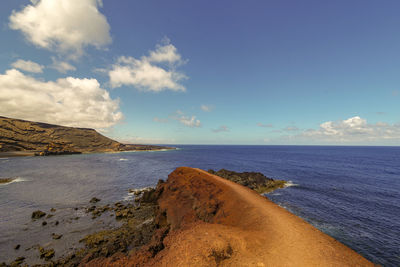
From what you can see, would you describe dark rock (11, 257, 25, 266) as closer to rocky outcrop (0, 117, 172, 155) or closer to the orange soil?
the orange soil

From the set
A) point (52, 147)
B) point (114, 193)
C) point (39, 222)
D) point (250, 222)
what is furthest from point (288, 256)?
point (52, 147)

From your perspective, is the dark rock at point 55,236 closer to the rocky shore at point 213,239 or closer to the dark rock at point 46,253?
the rocky shore at point 213,239

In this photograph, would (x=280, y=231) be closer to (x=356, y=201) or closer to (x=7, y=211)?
(x=356, y=201)

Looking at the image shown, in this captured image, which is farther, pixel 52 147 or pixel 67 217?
pixel 52 147

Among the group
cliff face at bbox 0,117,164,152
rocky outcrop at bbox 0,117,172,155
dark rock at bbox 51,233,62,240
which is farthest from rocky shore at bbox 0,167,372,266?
cliff face at bbox 0,117,164,152

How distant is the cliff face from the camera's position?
413 ft

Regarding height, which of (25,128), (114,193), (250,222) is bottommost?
(114,193)

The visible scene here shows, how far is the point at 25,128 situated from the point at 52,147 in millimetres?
63270

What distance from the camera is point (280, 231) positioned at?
395 inches

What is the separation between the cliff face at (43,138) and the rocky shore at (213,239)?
157054 mm

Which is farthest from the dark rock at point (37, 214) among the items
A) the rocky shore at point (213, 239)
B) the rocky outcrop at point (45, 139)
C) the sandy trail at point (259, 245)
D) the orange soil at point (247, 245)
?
the rocky outcrop at point (45, 139)

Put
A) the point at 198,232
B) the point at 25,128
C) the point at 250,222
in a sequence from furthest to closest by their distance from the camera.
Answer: the point at 25,128 → the point at 250,222 → the point at 198,232

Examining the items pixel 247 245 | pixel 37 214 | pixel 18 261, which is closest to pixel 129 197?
pixel 37 214

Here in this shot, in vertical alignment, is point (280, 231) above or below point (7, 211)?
above
